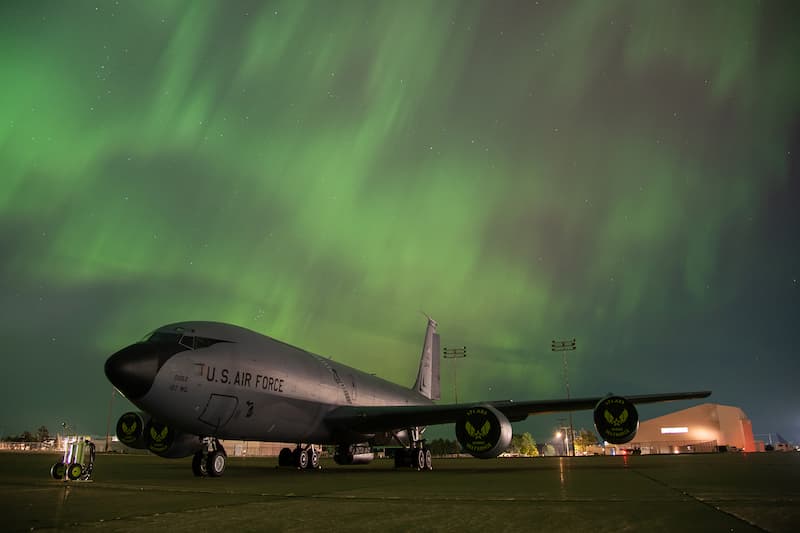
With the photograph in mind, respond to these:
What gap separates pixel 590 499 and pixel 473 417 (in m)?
9.48

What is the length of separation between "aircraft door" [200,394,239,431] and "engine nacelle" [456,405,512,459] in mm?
6857

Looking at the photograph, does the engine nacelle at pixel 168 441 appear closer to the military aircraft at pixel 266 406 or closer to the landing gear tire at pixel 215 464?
the military aircraft at pixel 266 406

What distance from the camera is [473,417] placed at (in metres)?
16.6

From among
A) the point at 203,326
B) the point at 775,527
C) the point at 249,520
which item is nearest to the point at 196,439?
the point at 203,326

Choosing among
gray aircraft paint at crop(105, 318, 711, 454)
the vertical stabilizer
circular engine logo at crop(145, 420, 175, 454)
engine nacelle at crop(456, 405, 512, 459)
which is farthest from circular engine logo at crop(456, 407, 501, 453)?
the vertical stabilizer

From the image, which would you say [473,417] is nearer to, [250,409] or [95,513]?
[250,409]

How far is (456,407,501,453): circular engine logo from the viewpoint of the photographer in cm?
1603

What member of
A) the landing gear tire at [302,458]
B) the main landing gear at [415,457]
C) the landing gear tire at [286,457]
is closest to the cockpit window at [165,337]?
the landing gear tire at [302,458]

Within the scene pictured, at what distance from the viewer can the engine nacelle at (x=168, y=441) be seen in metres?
15.6

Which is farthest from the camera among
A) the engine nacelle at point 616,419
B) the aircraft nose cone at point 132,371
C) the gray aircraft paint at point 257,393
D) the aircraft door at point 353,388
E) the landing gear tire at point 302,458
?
the aircraft door at point 353,388

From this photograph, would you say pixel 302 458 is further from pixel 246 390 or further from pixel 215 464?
pixel 215 464

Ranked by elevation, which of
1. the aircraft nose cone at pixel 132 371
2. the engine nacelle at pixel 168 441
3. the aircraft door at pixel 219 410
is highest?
the aircraft nose cone at pixel 132 371

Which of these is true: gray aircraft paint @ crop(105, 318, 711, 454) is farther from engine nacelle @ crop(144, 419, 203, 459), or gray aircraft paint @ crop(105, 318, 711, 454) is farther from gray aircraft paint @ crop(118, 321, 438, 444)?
engine nacelle @ crop(144, 419, 203, 459)

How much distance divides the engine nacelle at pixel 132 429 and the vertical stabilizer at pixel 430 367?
67.6 ft
